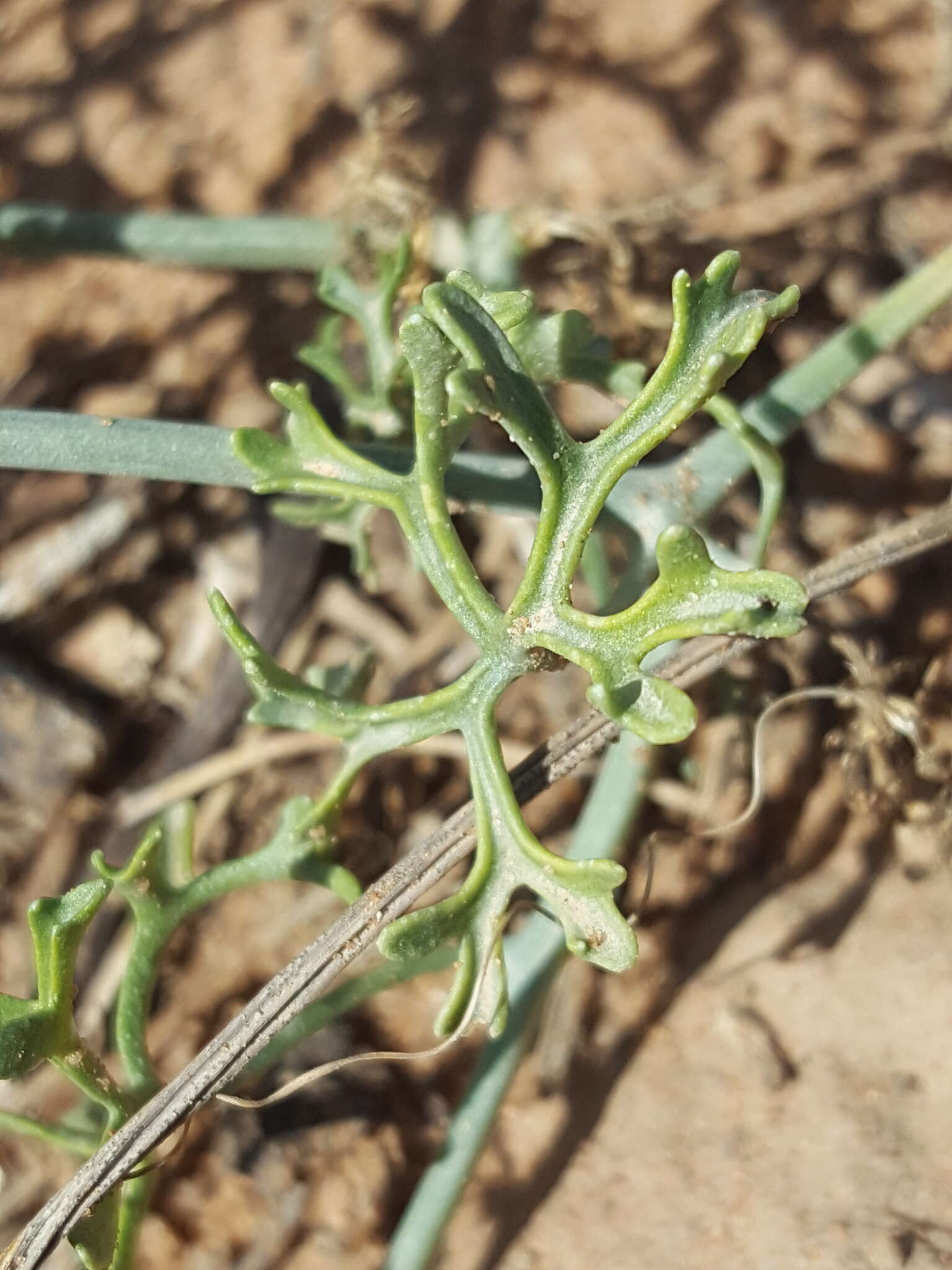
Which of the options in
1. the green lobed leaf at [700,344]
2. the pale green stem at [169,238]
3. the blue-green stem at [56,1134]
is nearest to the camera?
the green lobed leaf at [700,344]

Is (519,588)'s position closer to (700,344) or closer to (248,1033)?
(700,344)

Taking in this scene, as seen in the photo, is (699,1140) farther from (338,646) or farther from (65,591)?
(65,591)

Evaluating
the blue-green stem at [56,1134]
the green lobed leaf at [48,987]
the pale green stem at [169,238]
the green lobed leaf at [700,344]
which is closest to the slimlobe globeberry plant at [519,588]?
the green lobed leaf at [700,344]

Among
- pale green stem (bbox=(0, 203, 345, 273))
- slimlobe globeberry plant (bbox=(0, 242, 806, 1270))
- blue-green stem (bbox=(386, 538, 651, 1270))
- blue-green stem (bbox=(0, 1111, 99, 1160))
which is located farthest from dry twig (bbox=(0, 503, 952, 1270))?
pale green stem (bbox=(0, 203, 345, 273))

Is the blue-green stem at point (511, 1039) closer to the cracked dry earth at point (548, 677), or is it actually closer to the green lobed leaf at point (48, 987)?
the cracked dry earth at point (548, 677)

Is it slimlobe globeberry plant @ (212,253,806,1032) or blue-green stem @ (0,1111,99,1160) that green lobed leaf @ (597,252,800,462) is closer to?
slimlobe globeberry plant @ (212,253,806,1032)

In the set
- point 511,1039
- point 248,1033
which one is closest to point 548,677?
point 511,1039

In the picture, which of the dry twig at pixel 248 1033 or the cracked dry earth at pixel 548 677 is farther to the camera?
the cracked dry earth at pixel 548 677

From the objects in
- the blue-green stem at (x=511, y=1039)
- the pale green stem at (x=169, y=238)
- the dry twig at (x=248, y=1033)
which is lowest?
the blue-green stem at (x=511, y=1039)
